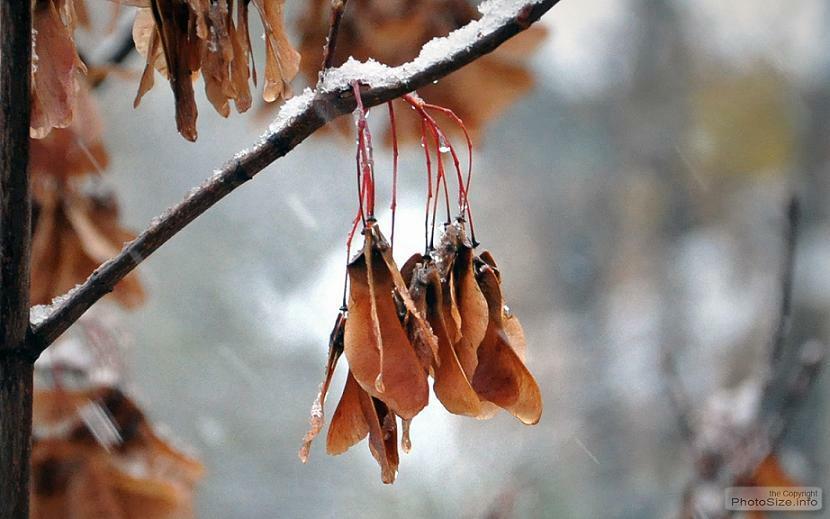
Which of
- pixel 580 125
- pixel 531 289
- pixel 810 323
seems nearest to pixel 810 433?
pixel 810 323

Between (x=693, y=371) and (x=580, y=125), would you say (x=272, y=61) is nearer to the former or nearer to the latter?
(x=693, y=371)

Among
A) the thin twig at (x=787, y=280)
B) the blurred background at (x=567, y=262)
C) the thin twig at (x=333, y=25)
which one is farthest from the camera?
the blurred background at (x=567, y=262)

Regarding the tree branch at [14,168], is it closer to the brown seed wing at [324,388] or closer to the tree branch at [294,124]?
the tree branch at [294,124]

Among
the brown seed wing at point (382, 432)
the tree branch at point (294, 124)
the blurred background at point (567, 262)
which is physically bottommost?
the blurred background at point (567, 262)

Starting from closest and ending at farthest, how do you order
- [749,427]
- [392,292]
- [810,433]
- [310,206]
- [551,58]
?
1. [392,292]
2. [749,427]
3. [810,433]
4. [310,206]
5. [551,58]

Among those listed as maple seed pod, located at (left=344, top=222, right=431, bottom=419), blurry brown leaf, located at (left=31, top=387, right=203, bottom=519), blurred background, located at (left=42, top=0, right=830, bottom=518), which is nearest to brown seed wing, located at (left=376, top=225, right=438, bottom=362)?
maple seed pod, located at (left=344, top=222, right=431, bottom=419)

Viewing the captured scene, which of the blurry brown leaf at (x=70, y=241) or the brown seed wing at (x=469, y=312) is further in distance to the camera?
the blurry brown leaf at (x=70, y=241)

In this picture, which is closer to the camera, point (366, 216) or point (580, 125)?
point (366, 216)

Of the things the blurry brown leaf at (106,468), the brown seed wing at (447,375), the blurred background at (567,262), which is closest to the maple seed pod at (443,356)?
the brown seed wing at (447,375)

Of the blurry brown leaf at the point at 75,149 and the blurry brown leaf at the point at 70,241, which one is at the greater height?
the blurry brown leaf at the point at 75,149
